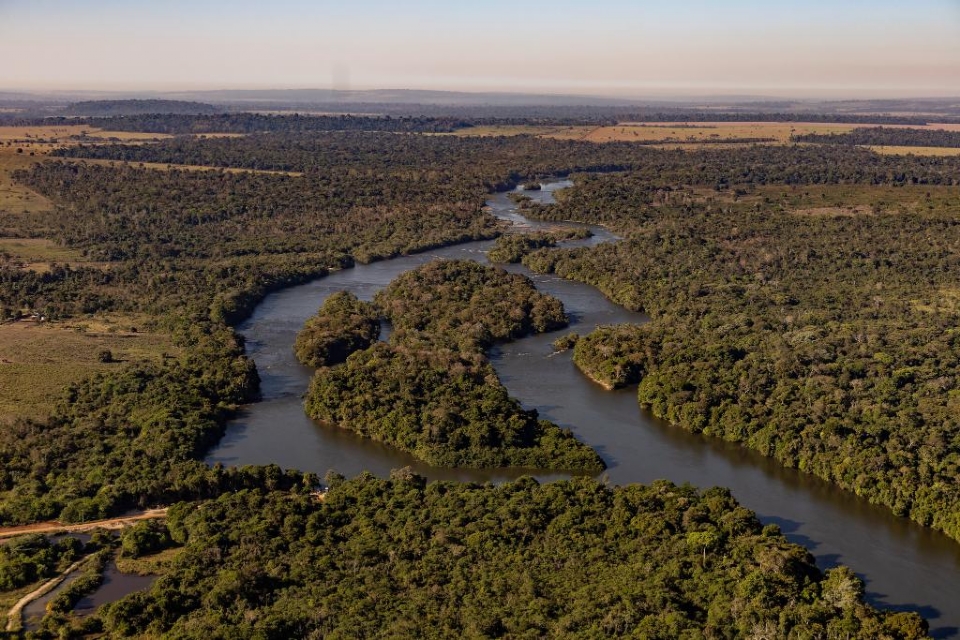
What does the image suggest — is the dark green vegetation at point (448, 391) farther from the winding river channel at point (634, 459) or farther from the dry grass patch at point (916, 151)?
the dry grass patch at point (916, 151)

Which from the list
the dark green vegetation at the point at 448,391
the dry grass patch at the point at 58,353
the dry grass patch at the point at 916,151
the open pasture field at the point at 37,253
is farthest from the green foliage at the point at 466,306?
the dry grass patch at the point at 916,151

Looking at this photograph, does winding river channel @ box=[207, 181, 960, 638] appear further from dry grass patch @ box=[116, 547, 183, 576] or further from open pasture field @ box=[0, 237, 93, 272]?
open pasture field @ box=[0, 237, 93, 272]

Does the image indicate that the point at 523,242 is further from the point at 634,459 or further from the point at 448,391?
the point at 634,459

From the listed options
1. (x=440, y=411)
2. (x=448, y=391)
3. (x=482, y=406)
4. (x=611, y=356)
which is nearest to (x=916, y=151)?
(x=611, y=356)

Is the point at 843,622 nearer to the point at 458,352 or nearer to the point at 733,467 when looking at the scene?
the point at 733,467

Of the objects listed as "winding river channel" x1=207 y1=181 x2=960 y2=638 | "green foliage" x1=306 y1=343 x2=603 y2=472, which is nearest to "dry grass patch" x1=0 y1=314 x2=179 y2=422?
"winding river channel" x1=207 y1=181 x2=960 y2=638

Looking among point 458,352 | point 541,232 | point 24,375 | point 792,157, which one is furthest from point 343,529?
point 792,157
